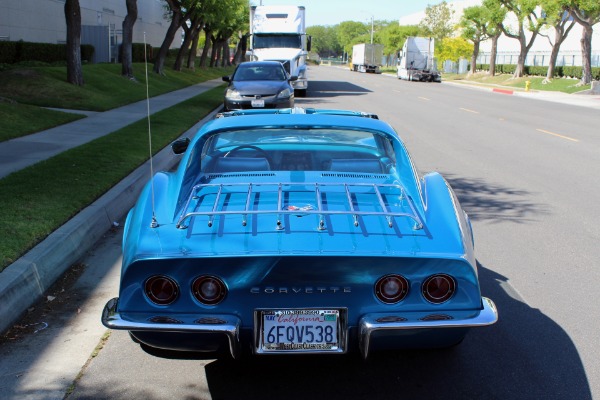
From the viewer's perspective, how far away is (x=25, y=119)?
14.7 meters

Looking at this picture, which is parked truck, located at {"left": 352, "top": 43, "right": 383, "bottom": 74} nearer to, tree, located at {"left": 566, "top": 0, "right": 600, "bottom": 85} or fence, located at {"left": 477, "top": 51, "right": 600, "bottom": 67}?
fence, located at {"left": 477, "top": 51, "right": 600, "bottom": 67}

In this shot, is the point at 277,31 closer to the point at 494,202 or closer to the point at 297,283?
the point at 494,202

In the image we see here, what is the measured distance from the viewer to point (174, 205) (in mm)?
4117

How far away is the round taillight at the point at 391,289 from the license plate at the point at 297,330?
0.76 ft

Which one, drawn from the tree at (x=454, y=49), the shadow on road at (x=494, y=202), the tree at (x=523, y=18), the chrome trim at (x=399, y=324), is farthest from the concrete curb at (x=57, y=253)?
the tree at (x=454, y=49)

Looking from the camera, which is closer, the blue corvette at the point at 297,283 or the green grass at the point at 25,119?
the blue corvette at the point at 297,283

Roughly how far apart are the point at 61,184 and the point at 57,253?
2622 mm

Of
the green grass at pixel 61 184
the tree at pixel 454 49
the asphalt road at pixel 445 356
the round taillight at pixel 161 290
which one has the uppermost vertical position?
the tree at pixel 454 49

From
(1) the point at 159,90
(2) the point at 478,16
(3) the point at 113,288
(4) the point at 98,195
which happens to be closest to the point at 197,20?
(1) the point at 159,90

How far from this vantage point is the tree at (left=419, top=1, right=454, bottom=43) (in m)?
81.0

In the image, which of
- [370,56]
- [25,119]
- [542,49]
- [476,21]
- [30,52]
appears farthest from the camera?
[370,56]

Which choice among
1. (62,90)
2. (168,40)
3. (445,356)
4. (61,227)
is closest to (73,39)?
(62,90)

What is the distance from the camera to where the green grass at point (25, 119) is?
522 inches

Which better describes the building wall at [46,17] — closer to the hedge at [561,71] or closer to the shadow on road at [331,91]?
the shadow on road at [331,91]
